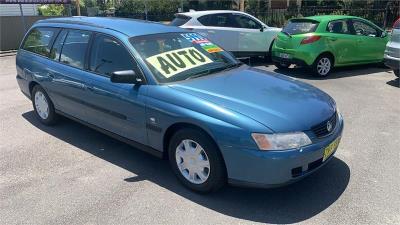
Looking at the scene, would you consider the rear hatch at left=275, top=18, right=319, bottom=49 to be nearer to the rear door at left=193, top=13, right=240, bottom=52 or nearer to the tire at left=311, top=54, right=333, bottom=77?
the tire at left=311, top=54, right=333, bottom=77

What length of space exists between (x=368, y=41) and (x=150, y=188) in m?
8.48

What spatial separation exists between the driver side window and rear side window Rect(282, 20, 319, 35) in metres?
1.32

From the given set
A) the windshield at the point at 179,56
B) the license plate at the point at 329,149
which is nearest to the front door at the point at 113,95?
the windshield at the point at 179,56

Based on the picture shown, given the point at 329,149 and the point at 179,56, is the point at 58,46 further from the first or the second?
the point at 329,149

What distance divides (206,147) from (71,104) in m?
2.40

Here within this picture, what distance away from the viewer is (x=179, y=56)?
4609mm

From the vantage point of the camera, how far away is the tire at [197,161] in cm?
375

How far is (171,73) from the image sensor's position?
4.36 meters

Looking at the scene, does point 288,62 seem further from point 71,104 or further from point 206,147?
point 206,147

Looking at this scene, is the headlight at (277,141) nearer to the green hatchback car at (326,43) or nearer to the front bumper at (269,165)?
the front bumper at (269,165)

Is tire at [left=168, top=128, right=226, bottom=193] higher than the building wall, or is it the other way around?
the building wall

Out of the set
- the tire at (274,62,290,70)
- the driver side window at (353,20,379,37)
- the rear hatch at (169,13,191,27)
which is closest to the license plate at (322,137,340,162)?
the tire at (274,62,290,70)

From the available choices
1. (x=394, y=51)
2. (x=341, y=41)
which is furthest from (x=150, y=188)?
(x=341, y=41)

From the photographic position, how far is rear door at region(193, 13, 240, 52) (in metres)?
11.3
